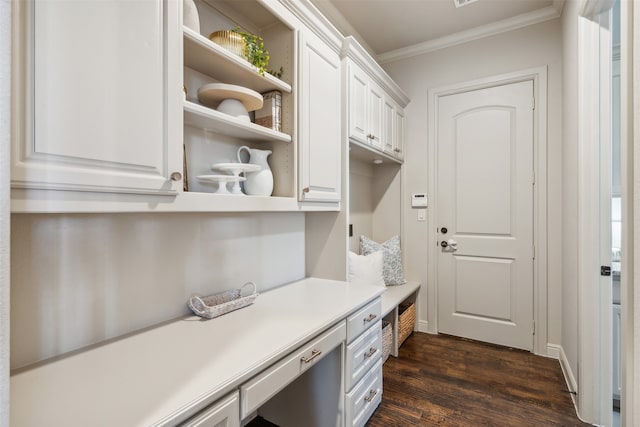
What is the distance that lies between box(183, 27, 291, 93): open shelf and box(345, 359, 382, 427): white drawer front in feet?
5.28

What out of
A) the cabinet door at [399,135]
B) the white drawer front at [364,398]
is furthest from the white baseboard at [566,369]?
the cabinet door at [399,135]

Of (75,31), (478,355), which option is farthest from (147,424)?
(478,355)

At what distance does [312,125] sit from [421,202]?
1750 mm

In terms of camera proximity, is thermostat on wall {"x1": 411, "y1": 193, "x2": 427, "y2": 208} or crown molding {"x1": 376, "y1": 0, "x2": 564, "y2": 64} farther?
thermostat on wall {"x1": 411, "y1": 193, "x2": 427, "y2": 208}

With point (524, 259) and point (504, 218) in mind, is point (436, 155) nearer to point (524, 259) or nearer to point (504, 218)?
point (504, 218)

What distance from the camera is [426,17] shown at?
8.83 feet

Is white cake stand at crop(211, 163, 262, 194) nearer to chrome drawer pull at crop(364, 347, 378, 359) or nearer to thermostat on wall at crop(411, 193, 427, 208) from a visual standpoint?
chrome drawer pull at crop(364, 347, 378, 359)

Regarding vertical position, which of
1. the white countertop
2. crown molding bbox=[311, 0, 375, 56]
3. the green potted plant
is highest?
crown molding bbox=[311, 0, 375, 56]

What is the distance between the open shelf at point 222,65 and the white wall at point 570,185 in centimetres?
183

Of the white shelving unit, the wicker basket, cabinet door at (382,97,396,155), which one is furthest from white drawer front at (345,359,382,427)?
cabinet door at (382,97,396,155)

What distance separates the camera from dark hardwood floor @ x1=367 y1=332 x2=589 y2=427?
186cm

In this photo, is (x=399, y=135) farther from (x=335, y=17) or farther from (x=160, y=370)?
(x=160, y=370)

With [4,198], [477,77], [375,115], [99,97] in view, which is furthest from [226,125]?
[477,77]

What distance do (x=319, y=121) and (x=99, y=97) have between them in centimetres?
119
